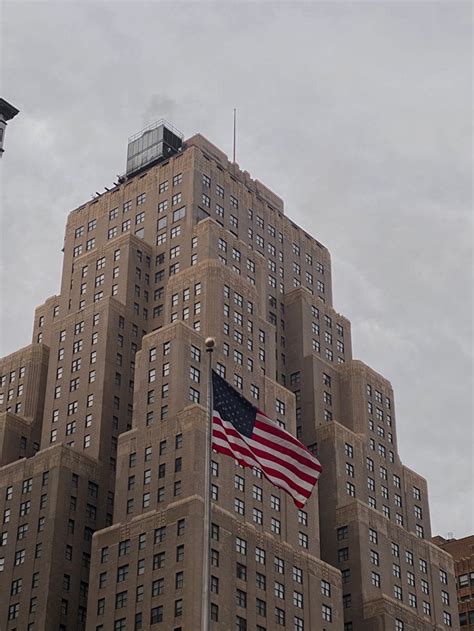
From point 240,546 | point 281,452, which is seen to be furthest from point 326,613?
point 281,452

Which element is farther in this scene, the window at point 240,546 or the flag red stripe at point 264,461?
the window at point 240,546

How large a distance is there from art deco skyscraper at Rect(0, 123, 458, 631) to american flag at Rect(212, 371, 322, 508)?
61200 millimetres

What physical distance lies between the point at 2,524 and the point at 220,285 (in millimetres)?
45039

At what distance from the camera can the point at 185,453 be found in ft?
479

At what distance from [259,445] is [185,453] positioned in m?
73.2

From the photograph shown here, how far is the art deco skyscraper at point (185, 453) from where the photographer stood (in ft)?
467

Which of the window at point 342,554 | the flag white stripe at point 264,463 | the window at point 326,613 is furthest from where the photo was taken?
the window at point 342,554

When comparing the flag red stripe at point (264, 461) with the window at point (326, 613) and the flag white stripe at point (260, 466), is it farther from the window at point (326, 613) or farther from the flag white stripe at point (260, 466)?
the window at point (326, 613)

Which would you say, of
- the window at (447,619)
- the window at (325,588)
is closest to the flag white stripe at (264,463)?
the window at (325,588)

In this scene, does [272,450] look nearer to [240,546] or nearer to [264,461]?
[264,461]

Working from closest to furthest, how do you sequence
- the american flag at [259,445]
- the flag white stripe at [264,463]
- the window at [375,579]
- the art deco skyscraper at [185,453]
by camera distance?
the flag white stripe at [264,463], the american flag at [259,445], the art deco skyscraper at [185,453], the window at [375,579]

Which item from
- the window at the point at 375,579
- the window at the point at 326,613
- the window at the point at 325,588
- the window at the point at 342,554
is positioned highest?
the window at the point at 342,554

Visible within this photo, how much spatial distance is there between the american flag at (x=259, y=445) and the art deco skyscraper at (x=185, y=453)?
61200 millimetres

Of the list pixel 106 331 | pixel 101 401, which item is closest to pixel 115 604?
pixel 101 401
